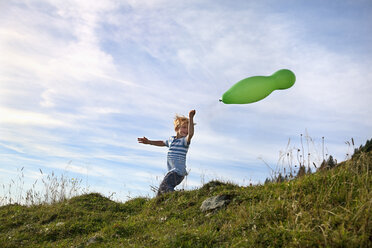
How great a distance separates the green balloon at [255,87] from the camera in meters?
6.95

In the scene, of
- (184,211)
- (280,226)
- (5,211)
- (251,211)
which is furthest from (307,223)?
(5,211)

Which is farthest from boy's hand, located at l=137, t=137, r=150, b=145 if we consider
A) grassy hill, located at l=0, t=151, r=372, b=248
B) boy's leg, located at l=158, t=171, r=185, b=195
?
grassy hill, located at l=0, t=151, r=372, b=248

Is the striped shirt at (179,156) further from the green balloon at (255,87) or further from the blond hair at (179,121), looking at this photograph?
the green balloon at (255,87)

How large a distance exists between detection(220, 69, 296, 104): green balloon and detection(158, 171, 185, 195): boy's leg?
9.05ft

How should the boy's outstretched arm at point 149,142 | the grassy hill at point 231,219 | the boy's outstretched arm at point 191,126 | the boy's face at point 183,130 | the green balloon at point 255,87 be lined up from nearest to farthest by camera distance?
1. the grassy hill at point 231,219
2. the green balloon at point 255,87
3. the boy's outstretched arm at point 191,126
4. the boy's face at point 183,130
5. the boy's outstretched arm at point 149,142

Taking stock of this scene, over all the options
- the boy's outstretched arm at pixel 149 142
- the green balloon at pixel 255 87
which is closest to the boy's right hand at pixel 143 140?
the boy's outstretched arm at pixel 149 142

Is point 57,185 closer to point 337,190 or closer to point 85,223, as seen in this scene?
point 85,223

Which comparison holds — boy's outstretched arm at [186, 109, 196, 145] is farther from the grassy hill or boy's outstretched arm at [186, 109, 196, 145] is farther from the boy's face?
the grassy hill

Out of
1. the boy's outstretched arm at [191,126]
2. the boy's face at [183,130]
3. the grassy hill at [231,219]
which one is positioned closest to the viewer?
the grassy hill at [231,219]

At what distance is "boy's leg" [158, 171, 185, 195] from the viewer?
902 cm

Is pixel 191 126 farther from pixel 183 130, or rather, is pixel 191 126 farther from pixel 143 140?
pixel 143 140

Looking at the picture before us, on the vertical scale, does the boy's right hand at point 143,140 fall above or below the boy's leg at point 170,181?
above

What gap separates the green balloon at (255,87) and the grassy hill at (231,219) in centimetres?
179

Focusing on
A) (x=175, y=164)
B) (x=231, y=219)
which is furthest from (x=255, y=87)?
(x=175, y=164)
